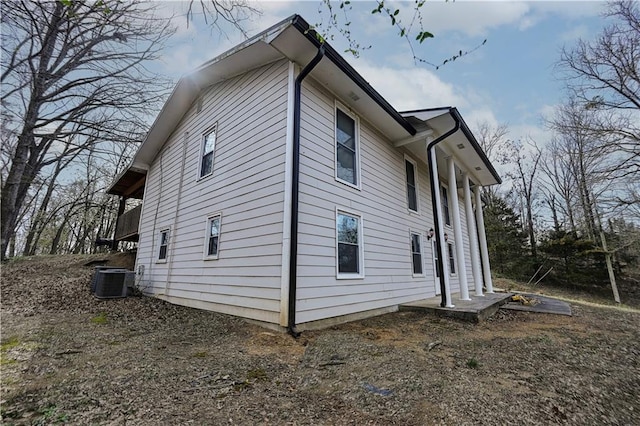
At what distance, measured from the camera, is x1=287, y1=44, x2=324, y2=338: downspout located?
446cm

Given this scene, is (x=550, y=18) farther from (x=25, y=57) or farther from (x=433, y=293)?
(x=25, y=57)

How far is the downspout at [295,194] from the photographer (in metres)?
4.46

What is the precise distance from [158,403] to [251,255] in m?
2.95

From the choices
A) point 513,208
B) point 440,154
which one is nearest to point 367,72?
point 440,154

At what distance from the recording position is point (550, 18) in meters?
6.16

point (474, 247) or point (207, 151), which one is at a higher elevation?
point (207, 151)

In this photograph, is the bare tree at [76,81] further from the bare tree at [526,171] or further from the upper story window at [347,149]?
the bare tree at [526,171]

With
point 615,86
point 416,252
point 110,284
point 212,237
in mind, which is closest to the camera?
point 212,237

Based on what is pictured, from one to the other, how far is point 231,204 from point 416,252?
540 cm

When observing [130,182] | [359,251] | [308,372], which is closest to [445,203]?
[359,251]

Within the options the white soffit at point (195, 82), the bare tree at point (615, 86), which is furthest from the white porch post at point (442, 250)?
the bare tree at point (615, 86)

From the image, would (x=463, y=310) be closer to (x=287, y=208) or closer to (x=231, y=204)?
(x=287, y=208)

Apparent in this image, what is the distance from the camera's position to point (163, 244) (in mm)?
8492

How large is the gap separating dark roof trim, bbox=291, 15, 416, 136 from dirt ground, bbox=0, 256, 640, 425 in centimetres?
430
